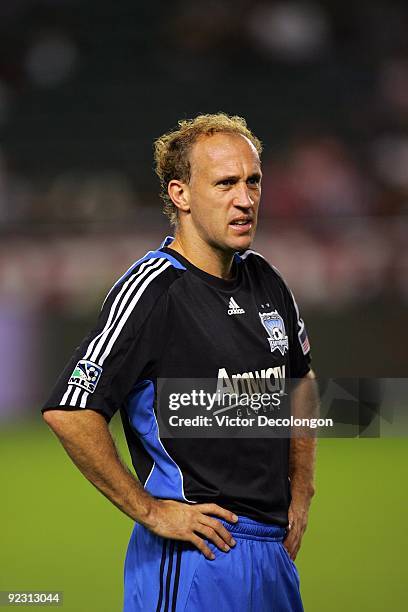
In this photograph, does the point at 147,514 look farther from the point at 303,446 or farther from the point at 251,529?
the point at 303,446

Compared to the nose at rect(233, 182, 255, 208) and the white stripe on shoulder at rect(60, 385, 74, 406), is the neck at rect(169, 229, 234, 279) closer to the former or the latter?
the nose at rect(233, 182, 255, 208)

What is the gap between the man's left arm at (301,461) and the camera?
2639mm

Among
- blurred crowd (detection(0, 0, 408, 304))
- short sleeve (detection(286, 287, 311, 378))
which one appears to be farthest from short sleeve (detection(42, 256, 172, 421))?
blurred crowd (detection(0, 0, 408, 304))

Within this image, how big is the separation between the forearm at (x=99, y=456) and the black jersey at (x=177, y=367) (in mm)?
35

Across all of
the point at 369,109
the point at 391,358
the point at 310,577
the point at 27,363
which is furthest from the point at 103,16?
the point at 310,577

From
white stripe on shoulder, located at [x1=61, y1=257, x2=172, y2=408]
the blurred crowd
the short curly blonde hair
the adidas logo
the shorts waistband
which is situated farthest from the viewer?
the blurred crowd

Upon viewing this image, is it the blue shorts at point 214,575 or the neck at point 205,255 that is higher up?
the neck at point 205,255

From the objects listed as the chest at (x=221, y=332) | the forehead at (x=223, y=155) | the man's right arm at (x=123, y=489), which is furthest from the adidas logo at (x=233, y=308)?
the man's right arm at (x=123, y=489)

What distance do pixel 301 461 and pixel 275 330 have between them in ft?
1.47

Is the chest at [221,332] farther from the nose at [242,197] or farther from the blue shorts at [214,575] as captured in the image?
the blue shorts at [214,575]

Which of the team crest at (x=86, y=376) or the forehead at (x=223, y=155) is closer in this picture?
the team crest at (x=86, y=376)

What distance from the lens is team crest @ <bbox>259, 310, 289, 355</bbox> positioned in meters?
2.57

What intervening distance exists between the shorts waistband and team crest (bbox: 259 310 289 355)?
450 mm

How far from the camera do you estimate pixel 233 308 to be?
254 cm
